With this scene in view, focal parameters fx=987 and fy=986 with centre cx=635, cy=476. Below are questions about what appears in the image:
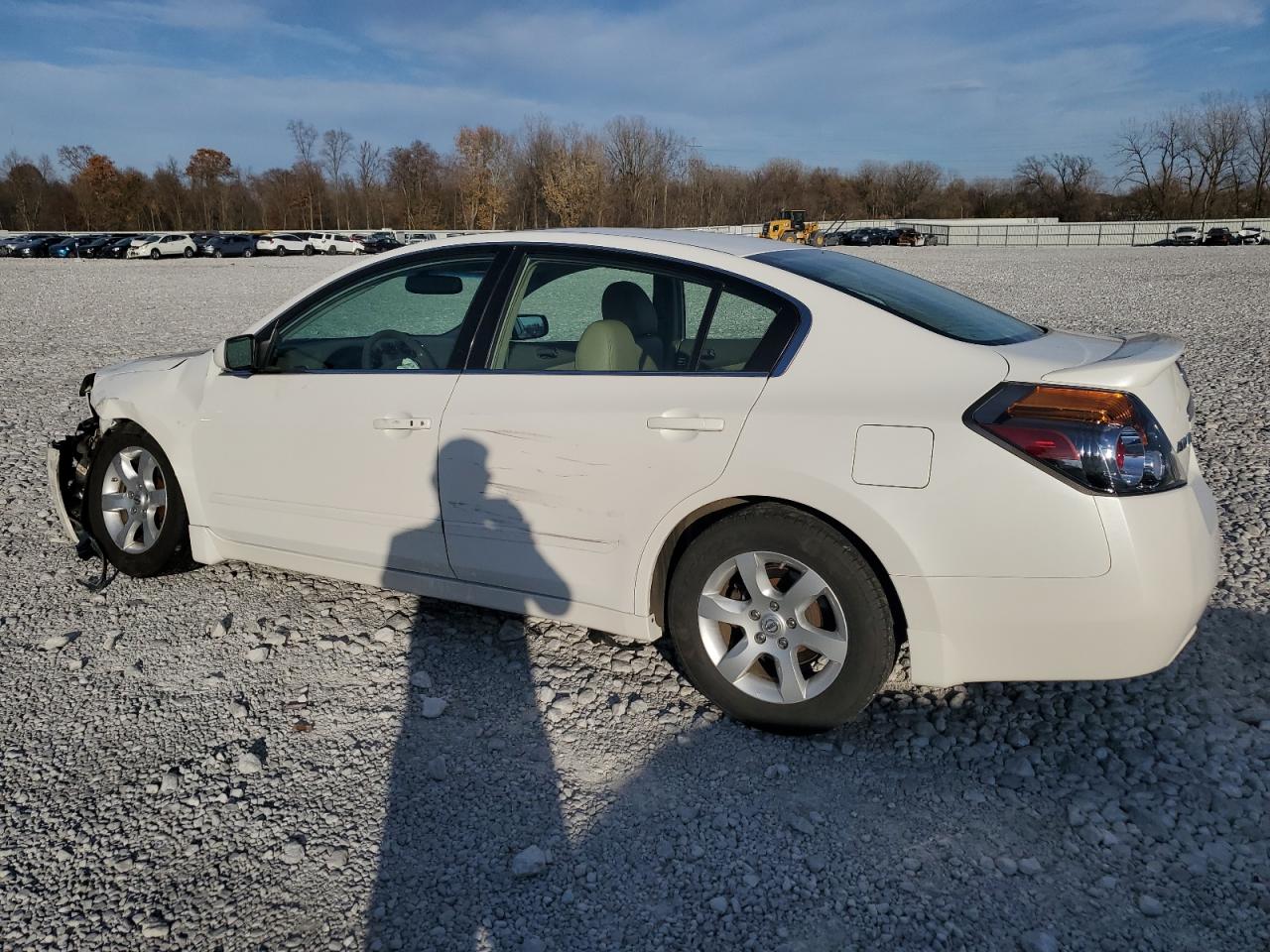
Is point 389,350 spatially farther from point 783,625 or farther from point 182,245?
point 182,245

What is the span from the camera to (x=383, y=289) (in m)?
4.22

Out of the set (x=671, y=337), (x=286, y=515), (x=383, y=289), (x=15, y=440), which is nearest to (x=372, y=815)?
(x=286, y=515)

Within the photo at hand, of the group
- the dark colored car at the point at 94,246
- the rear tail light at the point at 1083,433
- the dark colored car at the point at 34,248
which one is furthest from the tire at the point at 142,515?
the dark colored car at the point at 34,248

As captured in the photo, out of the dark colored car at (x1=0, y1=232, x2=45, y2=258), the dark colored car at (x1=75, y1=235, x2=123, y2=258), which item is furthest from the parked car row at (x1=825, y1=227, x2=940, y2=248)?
the dark colored car at (x1=0, y1=232, x2=45, y2=258)

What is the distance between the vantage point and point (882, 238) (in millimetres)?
67125

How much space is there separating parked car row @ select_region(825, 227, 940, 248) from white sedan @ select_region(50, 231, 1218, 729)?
63.4 m

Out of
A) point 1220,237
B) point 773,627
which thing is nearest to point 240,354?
point 773,627

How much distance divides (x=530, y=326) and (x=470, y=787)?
1834mm

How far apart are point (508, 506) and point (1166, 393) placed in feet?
7.26

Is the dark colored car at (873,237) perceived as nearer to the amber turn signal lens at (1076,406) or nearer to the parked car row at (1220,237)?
the parked car row at (1220,237)

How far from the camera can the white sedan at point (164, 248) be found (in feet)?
164

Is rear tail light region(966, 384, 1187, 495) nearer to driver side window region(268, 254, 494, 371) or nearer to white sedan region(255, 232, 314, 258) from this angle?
driver side window region(268, 254, 494, 371)

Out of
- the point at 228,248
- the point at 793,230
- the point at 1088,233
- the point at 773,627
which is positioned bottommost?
the point at 773,627

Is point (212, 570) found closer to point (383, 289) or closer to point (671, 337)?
point (383, 289)
